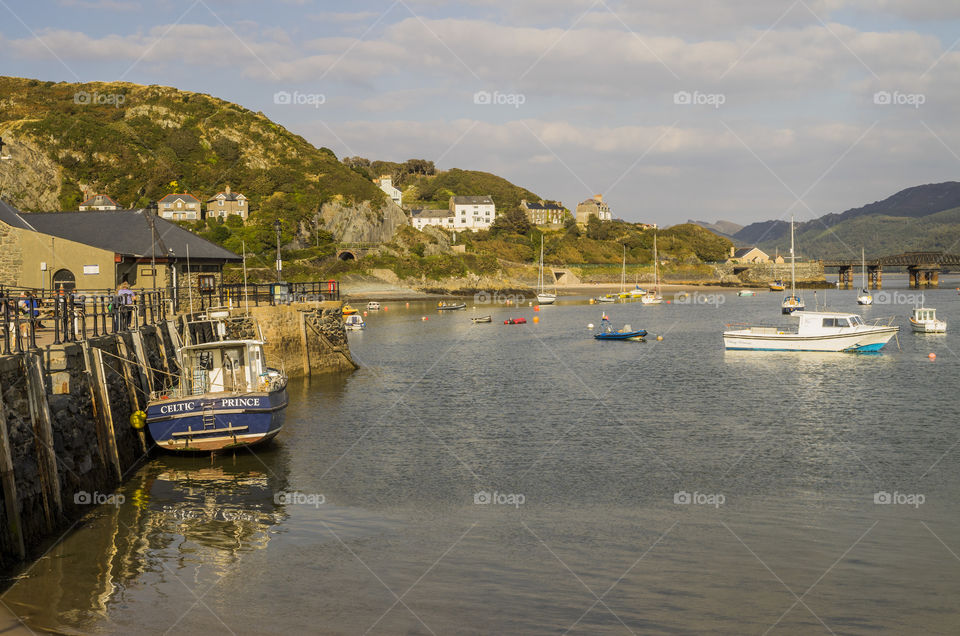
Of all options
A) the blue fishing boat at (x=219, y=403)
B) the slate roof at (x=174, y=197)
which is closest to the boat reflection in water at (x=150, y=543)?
the blue fishing boat at (x=219, y=403)

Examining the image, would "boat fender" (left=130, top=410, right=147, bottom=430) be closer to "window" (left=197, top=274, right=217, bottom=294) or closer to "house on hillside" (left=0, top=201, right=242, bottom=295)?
"house on hillside" (left=0, top=201, right=242, bottom=295)

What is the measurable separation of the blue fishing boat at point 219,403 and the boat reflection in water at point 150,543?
0.91 metres

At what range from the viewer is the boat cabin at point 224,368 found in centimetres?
2647

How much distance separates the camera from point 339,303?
149 ft

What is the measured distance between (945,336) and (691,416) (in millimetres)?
45960

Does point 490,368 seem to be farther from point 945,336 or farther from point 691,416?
point 945,336

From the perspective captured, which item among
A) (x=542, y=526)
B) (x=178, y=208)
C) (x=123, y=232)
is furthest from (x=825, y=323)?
(x=178, y=208)

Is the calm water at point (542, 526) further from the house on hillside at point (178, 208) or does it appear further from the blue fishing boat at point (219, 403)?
the house on hillside at point (178, 208)

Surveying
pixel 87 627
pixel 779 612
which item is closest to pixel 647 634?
pixel 779 612

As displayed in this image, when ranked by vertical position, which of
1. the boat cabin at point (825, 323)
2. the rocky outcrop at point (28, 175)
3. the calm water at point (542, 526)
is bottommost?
the calm water at point (542, 526)

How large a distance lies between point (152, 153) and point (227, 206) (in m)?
27.7

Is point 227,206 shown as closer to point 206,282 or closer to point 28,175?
point 28,175

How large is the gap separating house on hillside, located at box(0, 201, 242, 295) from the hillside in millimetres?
92504

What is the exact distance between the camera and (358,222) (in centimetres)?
15150
